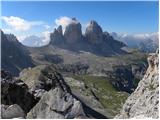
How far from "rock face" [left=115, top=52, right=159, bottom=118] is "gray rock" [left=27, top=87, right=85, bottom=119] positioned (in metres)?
3.92

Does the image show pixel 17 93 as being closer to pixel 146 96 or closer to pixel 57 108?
pixel 57 108

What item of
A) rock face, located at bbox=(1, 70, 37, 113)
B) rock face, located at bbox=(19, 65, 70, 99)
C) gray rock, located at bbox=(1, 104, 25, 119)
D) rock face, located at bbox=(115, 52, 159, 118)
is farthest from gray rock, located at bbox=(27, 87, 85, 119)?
rock face, located at bbox=(19, 65, 70, 99)

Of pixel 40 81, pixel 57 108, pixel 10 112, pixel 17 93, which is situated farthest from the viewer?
pixel 40 81

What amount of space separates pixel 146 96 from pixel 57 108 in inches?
239

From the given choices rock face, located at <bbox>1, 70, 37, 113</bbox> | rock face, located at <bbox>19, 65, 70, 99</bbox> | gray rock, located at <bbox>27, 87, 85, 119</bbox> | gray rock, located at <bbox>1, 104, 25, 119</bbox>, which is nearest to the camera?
gray rock, located at <bbox>1, 104, 25, 119</bbox>

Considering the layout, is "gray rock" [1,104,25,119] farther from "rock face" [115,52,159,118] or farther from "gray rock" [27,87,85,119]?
"rock face" [115,52,159,118]

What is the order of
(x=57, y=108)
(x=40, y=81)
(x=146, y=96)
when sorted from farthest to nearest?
(x=40, y=81) → (x=146, y=96) → (x=57, y=108)

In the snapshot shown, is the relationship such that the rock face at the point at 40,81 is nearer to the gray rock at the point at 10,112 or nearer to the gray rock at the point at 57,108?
the gray rock at the point at 57,108

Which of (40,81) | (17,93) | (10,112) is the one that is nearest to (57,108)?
(10,112)

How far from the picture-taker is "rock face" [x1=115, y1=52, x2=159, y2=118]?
23953mm

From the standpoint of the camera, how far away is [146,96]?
25359 millimetres

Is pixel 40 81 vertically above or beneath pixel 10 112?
beneath

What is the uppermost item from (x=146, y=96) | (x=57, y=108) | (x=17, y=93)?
(x=146, y=96)

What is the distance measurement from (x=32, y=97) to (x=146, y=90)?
21861 millimetres
